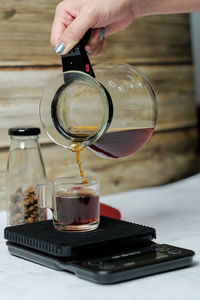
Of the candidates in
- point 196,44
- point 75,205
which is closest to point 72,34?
point 75,205

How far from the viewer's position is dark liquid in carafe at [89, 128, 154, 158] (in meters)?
1.17

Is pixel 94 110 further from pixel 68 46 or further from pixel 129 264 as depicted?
pixel 129 264

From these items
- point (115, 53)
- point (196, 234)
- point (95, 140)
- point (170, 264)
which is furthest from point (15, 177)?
point (115, 53)

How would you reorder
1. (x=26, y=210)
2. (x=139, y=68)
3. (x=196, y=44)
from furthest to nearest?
(x=196, y=44)
(x=139, y=68)
(x=26, y=210)

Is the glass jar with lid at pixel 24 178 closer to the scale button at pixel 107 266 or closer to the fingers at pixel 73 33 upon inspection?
the fingers at pixel 73 33

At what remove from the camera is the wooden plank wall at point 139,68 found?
69.1 inches

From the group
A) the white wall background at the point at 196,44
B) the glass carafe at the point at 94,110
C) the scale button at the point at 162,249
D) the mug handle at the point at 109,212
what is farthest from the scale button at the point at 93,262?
the white wall background at the point at 196,44

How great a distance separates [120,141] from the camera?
119 centimetres

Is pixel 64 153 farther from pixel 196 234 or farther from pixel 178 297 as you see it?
pixel 178 297

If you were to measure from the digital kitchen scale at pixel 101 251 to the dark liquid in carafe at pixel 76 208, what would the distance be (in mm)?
30

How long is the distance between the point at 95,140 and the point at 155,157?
1076 millimetres

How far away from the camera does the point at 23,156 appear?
1.45 meters

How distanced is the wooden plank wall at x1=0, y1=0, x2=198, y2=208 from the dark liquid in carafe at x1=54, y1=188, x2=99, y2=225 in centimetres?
68

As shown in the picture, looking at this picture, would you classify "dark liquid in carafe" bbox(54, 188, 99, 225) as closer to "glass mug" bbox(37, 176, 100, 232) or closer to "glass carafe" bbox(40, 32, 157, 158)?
"glass mug" bbox(37, 176, 100, 232)
